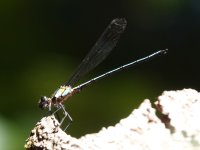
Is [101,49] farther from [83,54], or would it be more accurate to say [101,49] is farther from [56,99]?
[83,54]

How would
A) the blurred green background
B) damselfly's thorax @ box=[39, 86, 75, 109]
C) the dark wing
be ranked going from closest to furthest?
damselfly's thorax @ box=[39, 86, 75, 109]
the dark wing
the blurred green background

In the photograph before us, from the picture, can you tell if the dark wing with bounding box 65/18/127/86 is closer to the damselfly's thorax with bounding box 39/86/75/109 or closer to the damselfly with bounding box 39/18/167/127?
the damselfly with bounding box 39/18/167/127

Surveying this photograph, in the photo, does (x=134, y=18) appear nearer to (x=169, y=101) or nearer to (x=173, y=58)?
(x=173, y=58)

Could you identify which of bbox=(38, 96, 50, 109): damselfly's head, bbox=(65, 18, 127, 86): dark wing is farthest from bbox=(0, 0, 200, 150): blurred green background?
bbox=(65, 18, 127, 86): dark wing

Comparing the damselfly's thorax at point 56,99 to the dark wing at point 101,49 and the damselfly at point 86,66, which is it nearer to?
the damselfly at point 86,66

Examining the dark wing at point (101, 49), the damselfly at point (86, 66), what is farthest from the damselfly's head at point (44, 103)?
the dark wing at point (101, 49)
